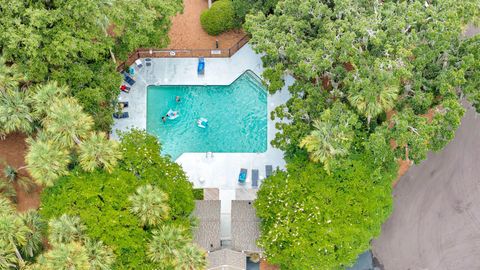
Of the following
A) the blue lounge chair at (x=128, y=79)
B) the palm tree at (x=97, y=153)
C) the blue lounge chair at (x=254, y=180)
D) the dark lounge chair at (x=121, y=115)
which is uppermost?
the blue lounge chair at (x=128, y=79)

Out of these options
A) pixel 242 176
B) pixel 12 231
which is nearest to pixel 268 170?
pixel 242 176

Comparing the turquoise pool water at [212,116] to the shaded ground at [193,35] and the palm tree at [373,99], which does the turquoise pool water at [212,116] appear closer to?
the shaded ground at [193,35]

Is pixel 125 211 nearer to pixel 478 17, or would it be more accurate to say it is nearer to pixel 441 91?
pixel 441 91

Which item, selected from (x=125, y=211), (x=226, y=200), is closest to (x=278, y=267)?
(x=226, y=200)

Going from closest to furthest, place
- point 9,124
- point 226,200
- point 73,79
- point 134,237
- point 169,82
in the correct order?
point 134,237, point 9,124, point 73,79, point 226,200, point 169,82

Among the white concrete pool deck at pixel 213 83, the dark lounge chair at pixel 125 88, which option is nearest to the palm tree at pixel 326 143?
the white concrete pool deck at pixel 213 83
